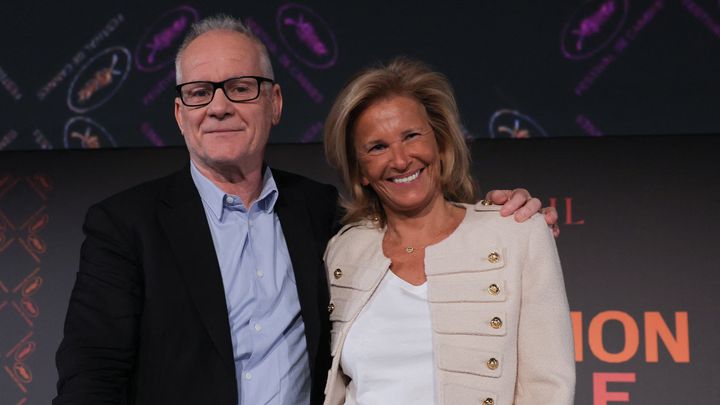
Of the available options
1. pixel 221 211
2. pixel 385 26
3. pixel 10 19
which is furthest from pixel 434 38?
pixel 10 19

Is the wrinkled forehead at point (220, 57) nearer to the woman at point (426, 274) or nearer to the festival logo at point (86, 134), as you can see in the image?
the woman at point (426, 274)

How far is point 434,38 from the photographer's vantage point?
3127mm

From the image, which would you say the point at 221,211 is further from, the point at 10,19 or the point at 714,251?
the point at 714,251

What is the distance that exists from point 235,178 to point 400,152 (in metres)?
0.38

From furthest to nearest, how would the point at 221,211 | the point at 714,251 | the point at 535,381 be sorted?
the point at 714,251 < the point at 221,211 < the point at 535,381

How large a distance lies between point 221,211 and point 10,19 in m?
1.44

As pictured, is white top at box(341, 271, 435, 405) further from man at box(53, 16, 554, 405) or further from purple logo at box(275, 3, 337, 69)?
purple logo at box(275, 3, 337, 69)

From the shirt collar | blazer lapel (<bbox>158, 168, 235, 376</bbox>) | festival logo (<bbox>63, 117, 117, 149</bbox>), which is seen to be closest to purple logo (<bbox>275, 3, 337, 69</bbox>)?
festival logo (<bbox>63, 117, 117, 149</bbox>)

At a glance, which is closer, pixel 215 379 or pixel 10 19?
pixel 215 379

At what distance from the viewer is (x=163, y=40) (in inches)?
125

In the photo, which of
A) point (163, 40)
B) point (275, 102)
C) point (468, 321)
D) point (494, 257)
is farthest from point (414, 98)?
point (163, 40)

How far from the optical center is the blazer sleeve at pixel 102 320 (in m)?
1.94

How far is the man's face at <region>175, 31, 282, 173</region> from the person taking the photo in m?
2.16

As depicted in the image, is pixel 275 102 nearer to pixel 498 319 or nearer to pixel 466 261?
pixel 466 261
